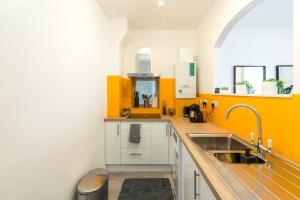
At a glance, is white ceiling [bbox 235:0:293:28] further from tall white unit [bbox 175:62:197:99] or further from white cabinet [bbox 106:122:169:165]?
white cabinet [bbox 106:122:169:165]

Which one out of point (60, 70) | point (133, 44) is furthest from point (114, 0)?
point (60, 70)

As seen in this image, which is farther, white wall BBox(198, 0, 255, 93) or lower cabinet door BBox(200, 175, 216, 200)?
white wall BBox(198, 0, 255, 93)

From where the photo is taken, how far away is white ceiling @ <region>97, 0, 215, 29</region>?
2.74 m

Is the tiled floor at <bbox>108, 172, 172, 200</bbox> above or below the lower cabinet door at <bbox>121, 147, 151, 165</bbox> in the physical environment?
below

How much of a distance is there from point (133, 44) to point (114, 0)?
116 cm

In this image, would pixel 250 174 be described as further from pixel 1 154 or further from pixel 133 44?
pixel 133 44

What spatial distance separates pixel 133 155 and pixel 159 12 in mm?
2384

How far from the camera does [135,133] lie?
10.2ft

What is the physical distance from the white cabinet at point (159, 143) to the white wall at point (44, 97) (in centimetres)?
113

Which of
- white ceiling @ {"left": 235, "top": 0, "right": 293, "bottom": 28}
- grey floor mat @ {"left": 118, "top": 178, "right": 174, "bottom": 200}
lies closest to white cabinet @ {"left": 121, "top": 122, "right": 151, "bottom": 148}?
grey floor mat @ {"left": 118, "top": 178, "right": 174, "bottom": 200}

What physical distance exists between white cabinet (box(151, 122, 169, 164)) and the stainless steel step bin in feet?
3.91

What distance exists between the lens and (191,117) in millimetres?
2832

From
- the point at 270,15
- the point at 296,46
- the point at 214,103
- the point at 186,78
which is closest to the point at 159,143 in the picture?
the point at 214,103

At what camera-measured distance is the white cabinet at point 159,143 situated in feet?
10.4
